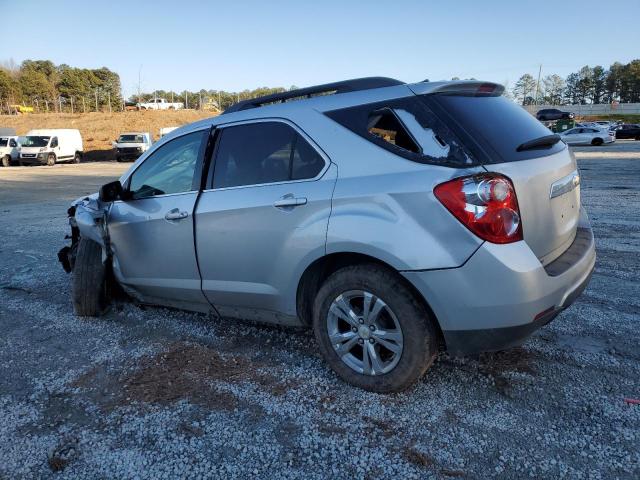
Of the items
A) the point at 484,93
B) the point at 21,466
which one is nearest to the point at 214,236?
the point at 21,466

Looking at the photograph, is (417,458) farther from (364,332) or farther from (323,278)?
(323,278)

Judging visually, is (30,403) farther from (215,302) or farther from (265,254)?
(265,254)

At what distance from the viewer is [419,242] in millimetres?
2494

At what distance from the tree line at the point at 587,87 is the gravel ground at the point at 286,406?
113m

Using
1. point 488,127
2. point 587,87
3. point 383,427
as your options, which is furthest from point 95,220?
point 587,87

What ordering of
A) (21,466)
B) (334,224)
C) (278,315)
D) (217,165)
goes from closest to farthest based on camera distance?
1. (21,466)
2. (334,224)
3. (278,315)
4. (217,165)

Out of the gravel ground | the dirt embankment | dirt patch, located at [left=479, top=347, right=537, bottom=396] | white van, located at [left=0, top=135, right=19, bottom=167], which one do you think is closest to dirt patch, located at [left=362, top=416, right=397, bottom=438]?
the gravel ground

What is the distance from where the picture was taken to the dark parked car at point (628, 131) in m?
40.6

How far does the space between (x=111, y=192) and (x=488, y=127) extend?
9.58 ft

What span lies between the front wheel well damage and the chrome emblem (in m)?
0.95

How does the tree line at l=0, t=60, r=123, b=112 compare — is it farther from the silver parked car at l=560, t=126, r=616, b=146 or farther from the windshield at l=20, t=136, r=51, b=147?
the silver parked car at l=560, t=126, r=616, b=146

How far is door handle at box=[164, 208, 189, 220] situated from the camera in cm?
348

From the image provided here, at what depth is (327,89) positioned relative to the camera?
3150 millimetres

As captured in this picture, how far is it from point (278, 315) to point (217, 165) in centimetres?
114
